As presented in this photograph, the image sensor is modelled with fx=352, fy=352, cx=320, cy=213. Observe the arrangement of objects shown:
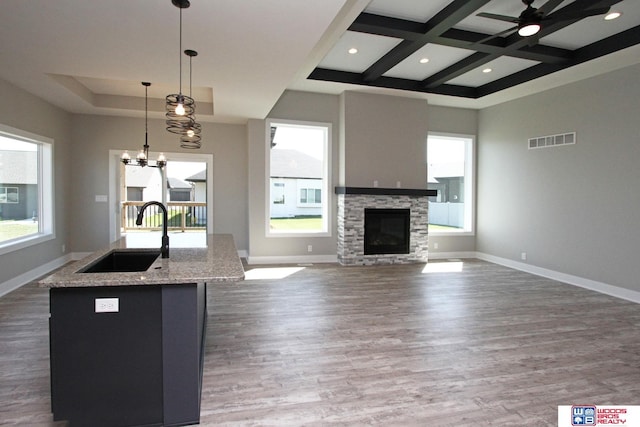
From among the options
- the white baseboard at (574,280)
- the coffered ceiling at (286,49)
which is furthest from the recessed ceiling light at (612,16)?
the white baseboard at (574,280)

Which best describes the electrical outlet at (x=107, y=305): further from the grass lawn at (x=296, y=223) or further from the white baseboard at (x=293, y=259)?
the grass lawn at (x=296, y=223)

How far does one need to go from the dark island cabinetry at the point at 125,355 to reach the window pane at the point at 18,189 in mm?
4122

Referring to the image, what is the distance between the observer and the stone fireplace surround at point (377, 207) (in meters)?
6.60

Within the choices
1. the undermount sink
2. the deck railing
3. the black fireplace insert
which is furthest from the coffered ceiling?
the black fireplace insert

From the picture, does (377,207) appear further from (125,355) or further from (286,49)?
(125,355)

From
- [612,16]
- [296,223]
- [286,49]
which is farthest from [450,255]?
[286,49]

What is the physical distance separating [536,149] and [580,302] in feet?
9.35

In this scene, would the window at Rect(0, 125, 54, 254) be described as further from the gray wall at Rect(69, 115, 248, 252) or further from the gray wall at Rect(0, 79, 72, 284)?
the gray wall at Rect(69, 115, 248, 252)

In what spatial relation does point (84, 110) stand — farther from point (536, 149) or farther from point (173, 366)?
point (536, 149)

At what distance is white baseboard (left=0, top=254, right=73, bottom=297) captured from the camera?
4.58 m

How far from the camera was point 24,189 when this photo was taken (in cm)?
527

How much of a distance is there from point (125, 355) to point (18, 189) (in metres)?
4.73

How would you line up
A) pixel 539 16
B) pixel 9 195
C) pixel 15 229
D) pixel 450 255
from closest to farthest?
pixel 539 16
pixel 9 195
pixel 15 229
pixel 450 255

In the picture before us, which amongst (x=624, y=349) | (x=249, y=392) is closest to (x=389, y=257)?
(x=624, y=349)
